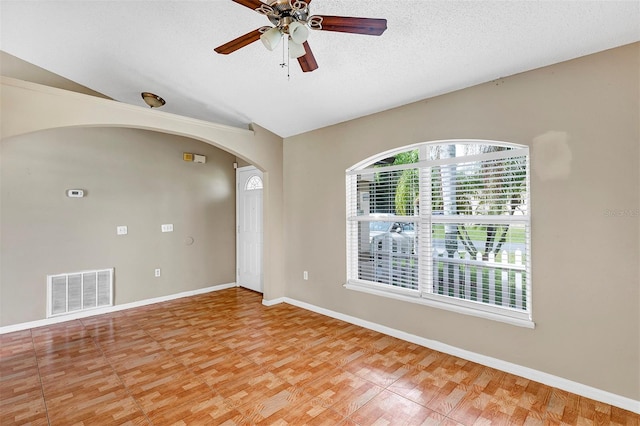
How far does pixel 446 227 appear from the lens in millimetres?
3133

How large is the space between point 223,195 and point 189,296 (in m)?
1.87

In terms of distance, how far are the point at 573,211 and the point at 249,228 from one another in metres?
4.62

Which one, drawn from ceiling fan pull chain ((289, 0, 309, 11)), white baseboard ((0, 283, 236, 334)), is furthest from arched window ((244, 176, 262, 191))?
ceiling fan pull chain ((289, 0, 309, 11))

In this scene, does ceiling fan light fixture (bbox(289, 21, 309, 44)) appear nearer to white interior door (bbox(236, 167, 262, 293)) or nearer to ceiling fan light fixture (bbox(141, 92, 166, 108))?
ceiling fan light fixture (bbox(141, 92, 166, 108))

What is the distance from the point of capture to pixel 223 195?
566 centimetres

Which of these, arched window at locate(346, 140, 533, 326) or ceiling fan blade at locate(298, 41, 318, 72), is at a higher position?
ceiling fan blade at locate(298, 41, 318, 72)

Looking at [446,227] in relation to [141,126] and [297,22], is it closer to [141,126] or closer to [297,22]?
[297,22]

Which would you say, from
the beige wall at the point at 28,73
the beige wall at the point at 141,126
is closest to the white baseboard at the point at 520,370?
the beige wall at the point at 141,126

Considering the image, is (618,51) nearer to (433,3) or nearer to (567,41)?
(567,41)

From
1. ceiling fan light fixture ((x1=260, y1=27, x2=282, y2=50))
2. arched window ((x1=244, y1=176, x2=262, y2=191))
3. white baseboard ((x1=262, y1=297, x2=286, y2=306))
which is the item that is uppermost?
ceiling fan light fixture ((x1=260, y1=27, x2=282, y2=50))

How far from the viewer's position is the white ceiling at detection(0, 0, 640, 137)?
2.13 metres

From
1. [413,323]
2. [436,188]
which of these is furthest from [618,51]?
[413,323]

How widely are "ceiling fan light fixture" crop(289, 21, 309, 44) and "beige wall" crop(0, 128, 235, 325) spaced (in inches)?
155

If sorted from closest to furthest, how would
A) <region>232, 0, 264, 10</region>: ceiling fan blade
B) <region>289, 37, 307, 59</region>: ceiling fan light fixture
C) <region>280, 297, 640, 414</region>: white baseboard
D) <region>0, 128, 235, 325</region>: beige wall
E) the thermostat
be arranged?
<region>232, 0, 264, 10</region>: ceiling fan blade
<region>289, 37, 307, 59</region>: ceiling fan light fixture
<region>280, 297, 640, 414</region>: white baseboard
<region>0, 128, 235, 325</region>: beige wall
the thermostat
